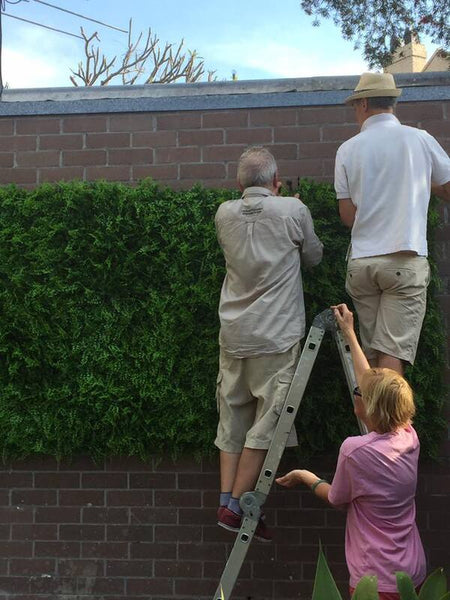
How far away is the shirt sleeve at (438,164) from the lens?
14.6 feet

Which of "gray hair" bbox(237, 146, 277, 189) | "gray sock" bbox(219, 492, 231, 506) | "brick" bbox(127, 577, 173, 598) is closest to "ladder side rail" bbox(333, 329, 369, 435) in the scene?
"gray sock" bbox(219, 492, 231, 506)

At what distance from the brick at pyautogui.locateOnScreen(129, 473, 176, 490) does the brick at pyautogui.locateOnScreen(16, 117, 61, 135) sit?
87.1 inches

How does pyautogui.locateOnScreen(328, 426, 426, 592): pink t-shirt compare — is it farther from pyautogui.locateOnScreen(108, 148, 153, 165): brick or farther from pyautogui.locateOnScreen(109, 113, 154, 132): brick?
pyautogui.locateOnScreen(109, 113, 154, 132): brick

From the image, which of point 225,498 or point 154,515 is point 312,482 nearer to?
point 225,498

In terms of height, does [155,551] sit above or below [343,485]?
below

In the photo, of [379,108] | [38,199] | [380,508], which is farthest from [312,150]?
[380,508]

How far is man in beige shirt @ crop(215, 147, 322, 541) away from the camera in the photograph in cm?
424

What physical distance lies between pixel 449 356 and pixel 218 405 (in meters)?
1.48

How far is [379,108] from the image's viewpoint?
178 inches

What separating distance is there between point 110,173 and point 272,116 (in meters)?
1.06

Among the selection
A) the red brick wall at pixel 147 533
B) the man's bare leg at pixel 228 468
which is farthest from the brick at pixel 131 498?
the man's bare leg at pixel 228 468

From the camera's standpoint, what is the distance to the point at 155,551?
513 cm

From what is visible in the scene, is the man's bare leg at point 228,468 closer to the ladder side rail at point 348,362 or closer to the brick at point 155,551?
the ladder side rail at point 348,362

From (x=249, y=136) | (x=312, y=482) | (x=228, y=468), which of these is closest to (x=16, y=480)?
(x=228, y=468)
